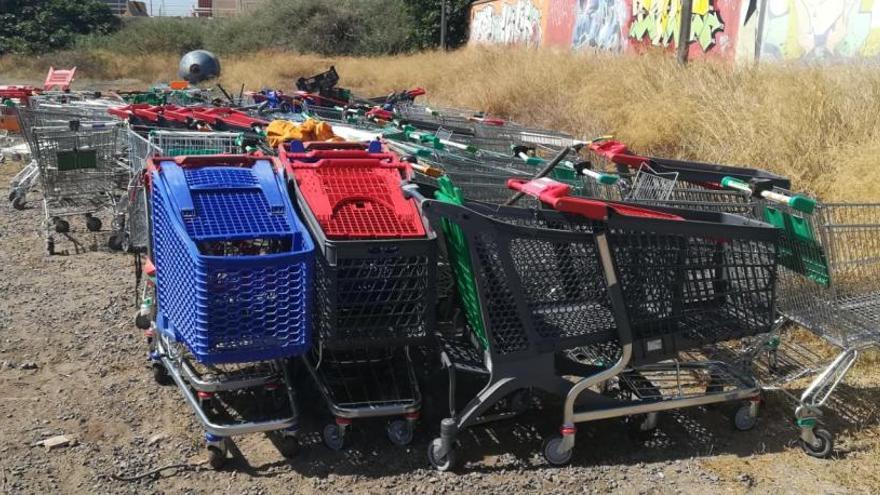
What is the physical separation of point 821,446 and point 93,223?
20.9 feet

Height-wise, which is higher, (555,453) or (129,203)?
(129,203)

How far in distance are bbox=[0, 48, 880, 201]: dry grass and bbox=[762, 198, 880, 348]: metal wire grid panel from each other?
5.90 ft

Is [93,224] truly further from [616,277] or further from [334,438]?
[616,277]

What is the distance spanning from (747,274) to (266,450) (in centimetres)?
236

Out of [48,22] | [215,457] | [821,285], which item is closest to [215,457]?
[215,457]

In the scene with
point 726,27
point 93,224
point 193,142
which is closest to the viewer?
point 193,142

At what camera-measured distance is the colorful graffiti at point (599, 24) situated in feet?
54.6

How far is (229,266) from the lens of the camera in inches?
121

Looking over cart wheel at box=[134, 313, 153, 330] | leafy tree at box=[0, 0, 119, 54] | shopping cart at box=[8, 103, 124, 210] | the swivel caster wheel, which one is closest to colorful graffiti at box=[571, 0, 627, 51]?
shopping cart at box=[8, 103, 124, 210]

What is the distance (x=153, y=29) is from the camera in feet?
117

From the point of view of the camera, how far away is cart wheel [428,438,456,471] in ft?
11.0

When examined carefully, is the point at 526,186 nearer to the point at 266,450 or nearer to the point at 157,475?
the point at 266,450

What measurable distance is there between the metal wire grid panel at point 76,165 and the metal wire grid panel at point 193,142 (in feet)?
3.24

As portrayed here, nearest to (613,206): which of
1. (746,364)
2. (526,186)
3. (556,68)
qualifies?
(526,186)
